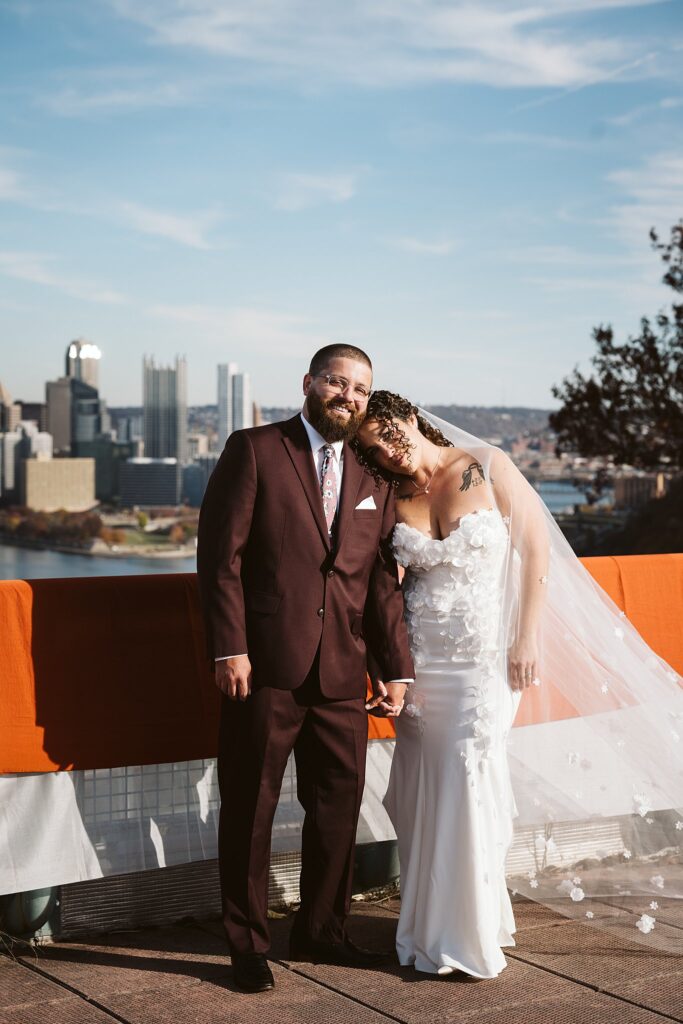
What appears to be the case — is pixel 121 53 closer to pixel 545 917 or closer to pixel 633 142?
pixel 633 142

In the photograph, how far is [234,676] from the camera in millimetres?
2840

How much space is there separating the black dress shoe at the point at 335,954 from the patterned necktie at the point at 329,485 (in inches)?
44.0

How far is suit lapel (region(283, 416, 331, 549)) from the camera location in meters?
2.96

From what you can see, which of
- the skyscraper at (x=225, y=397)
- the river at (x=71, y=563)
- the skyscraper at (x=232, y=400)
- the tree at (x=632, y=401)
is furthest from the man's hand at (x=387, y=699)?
the skyscraper at (x=232, y=400)

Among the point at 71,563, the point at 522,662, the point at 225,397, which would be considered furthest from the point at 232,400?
the point at 522,662

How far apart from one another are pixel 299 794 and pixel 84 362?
252 feet

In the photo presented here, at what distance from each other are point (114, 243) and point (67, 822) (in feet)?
329

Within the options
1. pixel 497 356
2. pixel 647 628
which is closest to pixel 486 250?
pixel 497 356

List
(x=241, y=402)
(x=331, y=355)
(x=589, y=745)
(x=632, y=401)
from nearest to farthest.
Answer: (x=331, y=355) → (x=589, y=745) → (x=632, y=401) → (x=241, y=402)

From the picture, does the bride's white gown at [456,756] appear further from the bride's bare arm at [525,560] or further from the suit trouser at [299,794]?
the suit trouser at [299,794]

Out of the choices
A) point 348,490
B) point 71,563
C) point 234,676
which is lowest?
point 71,563

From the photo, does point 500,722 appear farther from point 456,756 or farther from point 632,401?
point 632,401

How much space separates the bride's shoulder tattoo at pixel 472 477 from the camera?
316cm

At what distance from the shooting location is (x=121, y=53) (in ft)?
293
